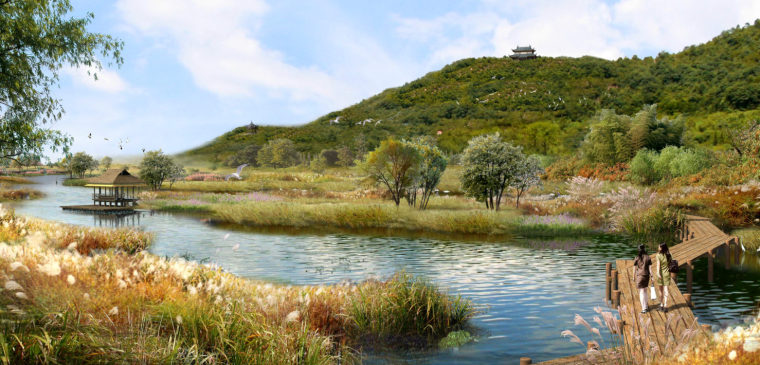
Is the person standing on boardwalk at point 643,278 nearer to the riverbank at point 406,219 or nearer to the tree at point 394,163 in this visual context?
the riverbank at point 406,219

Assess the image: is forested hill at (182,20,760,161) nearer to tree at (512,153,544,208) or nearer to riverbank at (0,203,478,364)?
tree at (512,153,544,208)

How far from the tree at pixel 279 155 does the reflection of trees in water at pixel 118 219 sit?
147ft

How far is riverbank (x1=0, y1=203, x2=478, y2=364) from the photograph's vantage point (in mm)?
5559

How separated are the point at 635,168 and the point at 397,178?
70.5ft

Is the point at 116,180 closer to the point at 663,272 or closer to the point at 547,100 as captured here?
the point at 663,272

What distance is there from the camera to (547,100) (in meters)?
104

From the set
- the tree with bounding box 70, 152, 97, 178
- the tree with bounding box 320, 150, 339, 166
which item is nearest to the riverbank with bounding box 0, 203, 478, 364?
the tree with bounding box 70, 152, 97, 178

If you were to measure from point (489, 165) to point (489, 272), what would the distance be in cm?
1292

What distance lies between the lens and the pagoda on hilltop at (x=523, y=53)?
138125 mm

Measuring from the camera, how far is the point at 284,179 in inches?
2213

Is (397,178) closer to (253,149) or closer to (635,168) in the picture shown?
(635,168)

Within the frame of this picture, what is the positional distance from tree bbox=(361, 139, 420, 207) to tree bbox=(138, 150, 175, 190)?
26.7 metres

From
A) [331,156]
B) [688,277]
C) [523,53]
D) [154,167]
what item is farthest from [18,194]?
[523,53]

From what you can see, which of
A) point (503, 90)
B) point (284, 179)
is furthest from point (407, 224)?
point (503, 90)
